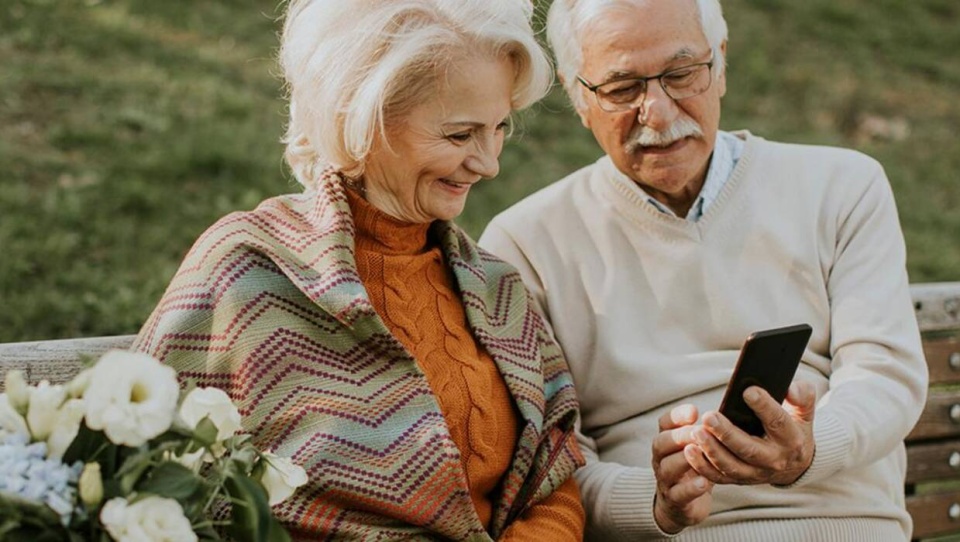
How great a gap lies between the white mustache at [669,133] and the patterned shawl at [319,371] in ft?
2.61

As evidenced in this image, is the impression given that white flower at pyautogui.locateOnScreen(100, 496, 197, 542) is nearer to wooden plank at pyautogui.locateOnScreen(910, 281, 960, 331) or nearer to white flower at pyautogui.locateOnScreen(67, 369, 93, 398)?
white flower at pyautogui.locateOnScreen(67, 369, 93, 398)

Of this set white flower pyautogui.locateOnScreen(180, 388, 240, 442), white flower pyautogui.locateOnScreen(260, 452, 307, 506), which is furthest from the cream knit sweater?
white flower pyautogui.locateOnScreen(180, 388, 240, 442)

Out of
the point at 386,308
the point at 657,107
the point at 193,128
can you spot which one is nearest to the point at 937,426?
the point at 657,107

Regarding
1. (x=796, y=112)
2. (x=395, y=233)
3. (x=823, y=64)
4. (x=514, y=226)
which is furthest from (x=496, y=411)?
(x=823, y=64)

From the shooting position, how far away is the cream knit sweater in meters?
2.89

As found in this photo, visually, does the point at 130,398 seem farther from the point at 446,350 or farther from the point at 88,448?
the point at 446,350

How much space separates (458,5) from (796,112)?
522 cm

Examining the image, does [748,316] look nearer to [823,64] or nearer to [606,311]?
[606,311]

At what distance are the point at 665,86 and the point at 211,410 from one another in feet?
4.81

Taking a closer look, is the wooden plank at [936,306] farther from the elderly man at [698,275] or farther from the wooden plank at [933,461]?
the elderly man at [698,275]

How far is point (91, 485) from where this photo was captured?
174cm

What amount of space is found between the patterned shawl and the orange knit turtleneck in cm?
9

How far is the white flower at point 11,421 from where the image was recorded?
1.84 m

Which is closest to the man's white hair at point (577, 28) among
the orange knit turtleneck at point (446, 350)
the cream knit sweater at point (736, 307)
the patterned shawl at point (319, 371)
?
the cream knit sweater at point (736, 307)
